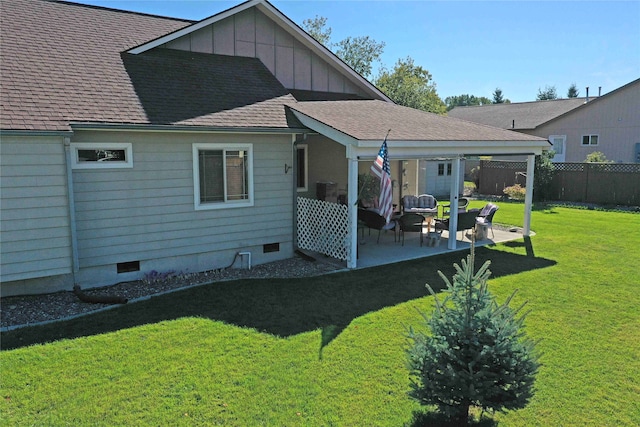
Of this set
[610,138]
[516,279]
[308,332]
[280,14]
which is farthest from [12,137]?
[610,138]

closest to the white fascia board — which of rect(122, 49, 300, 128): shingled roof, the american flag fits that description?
rect(122, 49, 300, 128): shingled roof

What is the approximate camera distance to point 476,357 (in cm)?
375

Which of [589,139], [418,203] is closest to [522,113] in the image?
[589,139]

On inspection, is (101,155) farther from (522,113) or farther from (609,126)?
(522,113)

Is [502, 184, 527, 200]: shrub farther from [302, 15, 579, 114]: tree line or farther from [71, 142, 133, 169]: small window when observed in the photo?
[302, 15, 579, 114]: tree line

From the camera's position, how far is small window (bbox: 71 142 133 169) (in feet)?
25.7

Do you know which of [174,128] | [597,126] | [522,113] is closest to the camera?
[174,128]

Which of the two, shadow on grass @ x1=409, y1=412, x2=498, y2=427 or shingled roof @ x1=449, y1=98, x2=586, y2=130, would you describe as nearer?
shadow on grass @ x1=409, y1=412, x2=498, y2=427

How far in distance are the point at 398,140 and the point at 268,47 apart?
5.43m

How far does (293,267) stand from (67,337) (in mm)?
4643

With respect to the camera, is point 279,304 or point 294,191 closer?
point 279,304

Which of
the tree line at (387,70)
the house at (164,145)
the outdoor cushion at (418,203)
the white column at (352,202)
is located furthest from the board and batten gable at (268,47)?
the tree line at (387,70)

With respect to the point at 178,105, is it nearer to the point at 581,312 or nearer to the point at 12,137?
the point at 12,137

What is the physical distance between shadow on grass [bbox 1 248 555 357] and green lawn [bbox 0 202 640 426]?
0.03 meters
